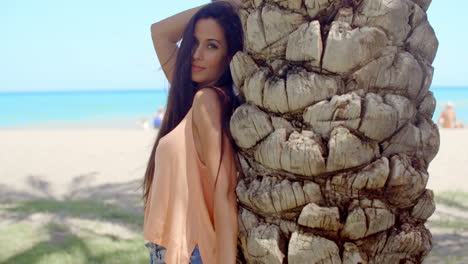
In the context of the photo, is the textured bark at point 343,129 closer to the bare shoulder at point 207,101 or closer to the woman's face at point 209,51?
the bare shoulder at point 207,101

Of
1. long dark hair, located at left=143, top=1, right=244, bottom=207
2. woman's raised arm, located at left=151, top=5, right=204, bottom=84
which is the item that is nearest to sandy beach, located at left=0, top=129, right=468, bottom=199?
woman's raised arm, located at left=151, top=5, right=204, bottom=84

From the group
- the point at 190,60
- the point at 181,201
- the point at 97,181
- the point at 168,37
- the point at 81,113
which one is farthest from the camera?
the point at 81,113

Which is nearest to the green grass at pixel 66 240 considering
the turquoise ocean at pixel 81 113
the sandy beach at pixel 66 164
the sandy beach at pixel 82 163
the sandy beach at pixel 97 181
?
the sandy beach at pixel 97 181

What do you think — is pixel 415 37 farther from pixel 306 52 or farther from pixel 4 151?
pixel 4 151

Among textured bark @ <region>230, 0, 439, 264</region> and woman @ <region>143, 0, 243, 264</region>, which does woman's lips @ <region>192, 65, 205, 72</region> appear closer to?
woman @ <region>143, 0, 243, 264</region>

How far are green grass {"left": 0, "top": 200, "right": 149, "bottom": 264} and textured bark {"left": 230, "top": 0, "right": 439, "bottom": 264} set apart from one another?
3224mm

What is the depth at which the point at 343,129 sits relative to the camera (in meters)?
1.77

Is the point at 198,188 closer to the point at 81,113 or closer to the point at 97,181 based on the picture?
the point at 97,181

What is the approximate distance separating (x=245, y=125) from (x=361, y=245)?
609 mm

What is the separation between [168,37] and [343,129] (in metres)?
1.33

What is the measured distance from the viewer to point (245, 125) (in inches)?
77.4

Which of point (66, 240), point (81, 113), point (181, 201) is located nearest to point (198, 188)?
point (181, 201)

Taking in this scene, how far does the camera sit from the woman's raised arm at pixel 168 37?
8.92ft

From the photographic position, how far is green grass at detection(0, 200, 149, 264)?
15.6ft
